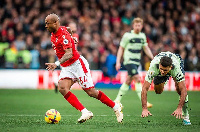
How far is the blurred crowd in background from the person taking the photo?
18.7 metres

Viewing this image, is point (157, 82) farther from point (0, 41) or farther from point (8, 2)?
point (8, 2)

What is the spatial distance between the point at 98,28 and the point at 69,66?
13.3 m

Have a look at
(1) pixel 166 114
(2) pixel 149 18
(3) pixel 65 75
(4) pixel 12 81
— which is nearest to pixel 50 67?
(3) pixel 65 75

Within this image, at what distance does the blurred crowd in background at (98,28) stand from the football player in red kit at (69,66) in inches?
412

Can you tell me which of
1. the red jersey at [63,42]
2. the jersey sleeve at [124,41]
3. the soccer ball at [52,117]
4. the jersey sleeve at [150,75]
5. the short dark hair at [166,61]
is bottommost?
the soccer ball at [52,117]

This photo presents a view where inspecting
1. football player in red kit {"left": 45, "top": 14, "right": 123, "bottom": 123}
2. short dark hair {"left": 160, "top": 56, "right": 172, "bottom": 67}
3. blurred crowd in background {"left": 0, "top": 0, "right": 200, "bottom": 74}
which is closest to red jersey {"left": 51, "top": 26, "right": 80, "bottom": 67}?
football player in red kit {"left": 45, "top": 14, "right": 123, "bottom": 123}

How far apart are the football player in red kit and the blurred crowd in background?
412 inches

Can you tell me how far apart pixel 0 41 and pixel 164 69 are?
13.2 meters

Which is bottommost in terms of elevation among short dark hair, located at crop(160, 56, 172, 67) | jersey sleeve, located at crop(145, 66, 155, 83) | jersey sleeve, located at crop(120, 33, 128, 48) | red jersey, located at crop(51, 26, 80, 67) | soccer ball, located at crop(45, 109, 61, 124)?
soccer ball, located at crop(45, 109, 61, 124)

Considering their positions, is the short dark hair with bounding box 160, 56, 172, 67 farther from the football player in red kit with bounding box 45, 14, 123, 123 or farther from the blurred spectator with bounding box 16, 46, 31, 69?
the blurred spectator with bounding box 16, 46, 31, 69

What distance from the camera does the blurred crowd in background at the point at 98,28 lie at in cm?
1870

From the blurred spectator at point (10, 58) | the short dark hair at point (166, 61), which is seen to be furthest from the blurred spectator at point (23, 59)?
the short dark hair at point (166, 61)

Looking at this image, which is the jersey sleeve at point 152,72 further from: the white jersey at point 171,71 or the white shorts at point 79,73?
the white shorts at point 79,73

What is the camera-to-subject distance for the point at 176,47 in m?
20.5
